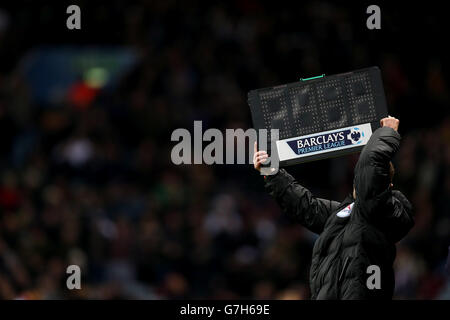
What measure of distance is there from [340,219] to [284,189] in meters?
0.51

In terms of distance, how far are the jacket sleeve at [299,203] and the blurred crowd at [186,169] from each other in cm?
361

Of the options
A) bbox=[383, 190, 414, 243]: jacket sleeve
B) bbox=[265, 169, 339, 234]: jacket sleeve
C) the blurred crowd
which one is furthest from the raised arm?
the blurred crowd

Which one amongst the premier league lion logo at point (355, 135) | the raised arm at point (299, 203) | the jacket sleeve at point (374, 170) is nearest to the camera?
the jacket sleeve at point (374, 170)

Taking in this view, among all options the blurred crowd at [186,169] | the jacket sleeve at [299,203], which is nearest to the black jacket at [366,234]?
the jacket sleeve at [299,203]

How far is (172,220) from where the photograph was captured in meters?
10.9


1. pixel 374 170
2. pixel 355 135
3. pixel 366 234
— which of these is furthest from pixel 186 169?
pixel 374 170

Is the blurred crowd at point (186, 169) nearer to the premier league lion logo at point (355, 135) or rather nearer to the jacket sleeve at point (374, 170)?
the premier league lion logo at point (355, 135)

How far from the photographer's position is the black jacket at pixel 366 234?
5.23 metres

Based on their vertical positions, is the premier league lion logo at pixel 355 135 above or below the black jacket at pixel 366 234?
above

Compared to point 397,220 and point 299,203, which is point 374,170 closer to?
point 397,220

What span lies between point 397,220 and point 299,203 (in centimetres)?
77

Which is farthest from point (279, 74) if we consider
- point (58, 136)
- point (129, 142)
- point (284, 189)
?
point (284, 189)

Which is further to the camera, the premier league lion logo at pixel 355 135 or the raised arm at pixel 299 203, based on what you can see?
the raised arm at pixel 299 203

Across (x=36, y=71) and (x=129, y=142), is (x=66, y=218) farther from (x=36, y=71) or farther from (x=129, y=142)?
(x=36, y=71)
